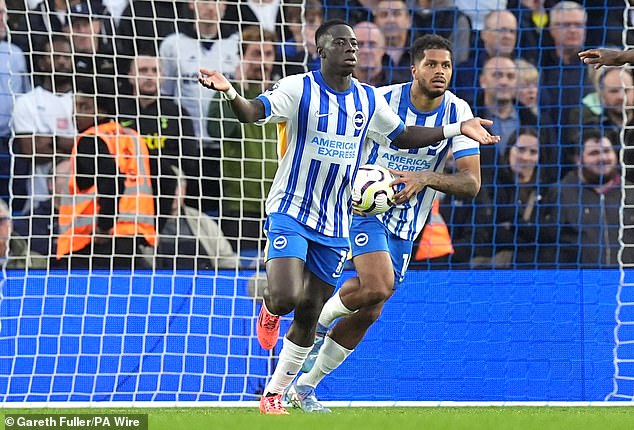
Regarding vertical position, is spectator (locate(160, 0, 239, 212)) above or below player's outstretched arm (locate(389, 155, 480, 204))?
above

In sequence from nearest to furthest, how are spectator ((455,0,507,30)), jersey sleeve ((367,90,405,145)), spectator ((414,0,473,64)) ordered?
jersey sleeve ((367,90,405,145)) < spectator ((414,0,473,64)) < spectator ((455,0,507,30))

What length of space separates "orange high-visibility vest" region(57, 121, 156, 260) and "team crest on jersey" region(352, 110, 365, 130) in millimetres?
→ 2815

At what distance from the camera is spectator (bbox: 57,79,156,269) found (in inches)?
388

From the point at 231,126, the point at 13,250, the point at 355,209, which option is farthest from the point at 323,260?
the point at 13,250

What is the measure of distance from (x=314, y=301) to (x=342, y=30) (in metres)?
A: 1.67

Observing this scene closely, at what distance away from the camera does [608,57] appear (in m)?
7.35

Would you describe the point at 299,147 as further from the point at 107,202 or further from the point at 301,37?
the point at 301,37

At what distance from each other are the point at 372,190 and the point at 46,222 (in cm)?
328

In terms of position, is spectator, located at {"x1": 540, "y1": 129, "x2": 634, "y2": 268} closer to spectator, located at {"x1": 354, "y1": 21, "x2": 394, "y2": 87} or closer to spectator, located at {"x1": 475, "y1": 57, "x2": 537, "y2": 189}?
spectator, located at {"x1": 475, "y1": 57, "x2": 537, "y2": 189}

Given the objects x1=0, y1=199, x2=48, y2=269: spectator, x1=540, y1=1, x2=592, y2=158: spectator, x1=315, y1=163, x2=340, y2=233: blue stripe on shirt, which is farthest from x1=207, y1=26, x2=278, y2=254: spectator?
x1=315, y1=163, x2=340, y2=233: blue stripe on shirt

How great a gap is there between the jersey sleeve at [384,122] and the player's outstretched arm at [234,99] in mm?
900

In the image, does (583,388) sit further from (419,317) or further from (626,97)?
(626,97)

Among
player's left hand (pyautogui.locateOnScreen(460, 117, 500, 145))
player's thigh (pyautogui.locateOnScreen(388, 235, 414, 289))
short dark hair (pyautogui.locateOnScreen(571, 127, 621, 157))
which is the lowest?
player's thigh (pyautogui.locateOnScreen(388, 235, 414, 289))

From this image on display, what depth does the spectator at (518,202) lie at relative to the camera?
1036 centimetres
